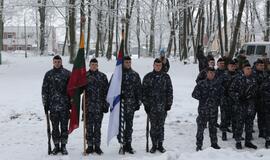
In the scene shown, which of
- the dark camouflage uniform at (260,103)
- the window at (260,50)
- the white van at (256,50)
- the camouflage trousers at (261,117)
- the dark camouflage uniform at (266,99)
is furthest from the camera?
the window at (260,50)

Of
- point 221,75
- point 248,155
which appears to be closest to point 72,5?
point 221,75

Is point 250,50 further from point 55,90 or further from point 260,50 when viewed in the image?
point 55,90

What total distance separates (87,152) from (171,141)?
229 cm

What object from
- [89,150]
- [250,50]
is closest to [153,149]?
[89,150]

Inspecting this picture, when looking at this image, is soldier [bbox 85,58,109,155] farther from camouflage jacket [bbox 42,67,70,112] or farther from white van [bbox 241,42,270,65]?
white van [bbox 241,42,270,65]

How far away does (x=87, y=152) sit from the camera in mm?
9125

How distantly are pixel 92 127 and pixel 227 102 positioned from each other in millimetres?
3638

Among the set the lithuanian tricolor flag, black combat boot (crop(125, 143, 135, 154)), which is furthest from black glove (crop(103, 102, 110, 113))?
black combat boot (crop(125, 143, 135, 154))

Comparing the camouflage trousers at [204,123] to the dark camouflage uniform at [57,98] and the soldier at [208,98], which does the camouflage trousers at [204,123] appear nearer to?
the soldier at [208,98]

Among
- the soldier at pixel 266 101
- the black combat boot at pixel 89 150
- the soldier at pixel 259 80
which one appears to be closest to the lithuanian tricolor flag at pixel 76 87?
the black combat boot at pixel 89 150

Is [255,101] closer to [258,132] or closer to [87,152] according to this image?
[258,132]

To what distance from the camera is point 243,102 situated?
9812 mm

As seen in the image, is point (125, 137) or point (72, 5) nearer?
point (125, 137)

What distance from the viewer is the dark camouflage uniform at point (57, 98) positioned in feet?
29.4
